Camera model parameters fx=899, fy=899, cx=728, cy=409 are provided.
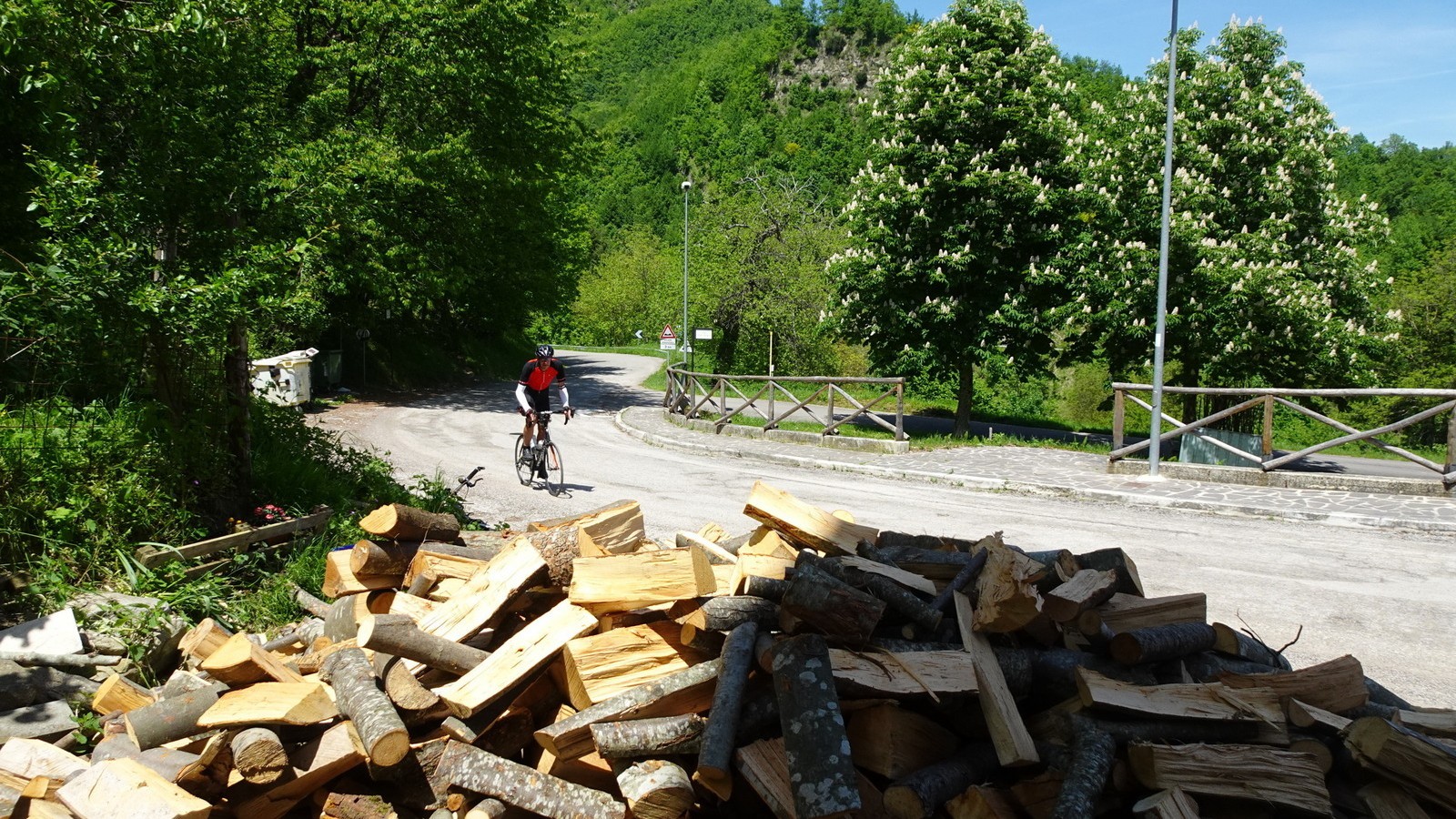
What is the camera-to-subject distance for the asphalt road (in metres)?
6.34

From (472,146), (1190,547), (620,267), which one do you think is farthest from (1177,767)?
(620,267)

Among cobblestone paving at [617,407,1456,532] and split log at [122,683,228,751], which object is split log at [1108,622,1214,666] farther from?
cobblestone paving at [617,407,1456,532]

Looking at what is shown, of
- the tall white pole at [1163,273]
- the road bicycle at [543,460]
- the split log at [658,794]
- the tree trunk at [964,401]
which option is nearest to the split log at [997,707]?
the split log at [658,794]

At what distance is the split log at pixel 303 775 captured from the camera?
322cm

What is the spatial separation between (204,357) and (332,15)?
60.8 feet

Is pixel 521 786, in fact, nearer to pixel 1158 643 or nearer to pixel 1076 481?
pixel 1158 643

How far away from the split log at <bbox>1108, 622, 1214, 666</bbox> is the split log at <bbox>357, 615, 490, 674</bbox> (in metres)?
2.56

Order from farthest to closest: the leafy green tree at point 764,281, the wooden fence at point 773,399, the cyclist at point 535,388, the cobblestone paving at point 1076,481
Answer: the leafy green tree at point 764,281, the wooden fence at point 773,399, the cyclist at point 535,388, the cobblestone paving at point 1076,481

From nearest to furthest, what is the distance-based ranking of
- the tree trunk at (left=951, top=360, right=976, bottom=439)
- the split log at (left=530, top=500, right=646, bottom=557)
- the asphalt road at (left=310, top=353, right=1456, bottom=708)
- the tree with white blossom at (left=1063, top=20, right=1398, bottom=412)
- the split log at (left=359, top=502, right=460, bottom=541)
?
the split log at (left=530, top=500, right=646, bottom=557)
the split log at (left=359, top=502, right=460, bottom=541)
the asphalt road at (left=310, top=353, right=1456, bottom=708)
the tree with white blossom at (left=1063, top=20, right=1398, bottom=412)
the tree trunk at (left=951, top=360, right=976, bottom=439)

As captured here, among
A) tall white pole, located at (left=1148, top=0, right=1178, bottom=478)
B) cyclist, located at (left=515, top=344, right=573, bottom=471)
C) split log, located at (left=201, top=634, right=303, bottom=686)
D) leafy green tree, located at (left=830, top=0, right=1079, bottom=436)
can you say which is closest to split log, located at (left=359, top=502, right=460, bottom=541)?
split log, located at (left=201, top=634, right=303, bottom=686)

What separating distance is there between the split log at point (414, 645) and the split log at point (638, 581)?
19.3 inches

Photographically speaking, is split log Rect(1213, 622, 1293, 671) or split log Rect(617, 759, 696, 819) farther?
split log Rect(1213, 622, 1293, 671)

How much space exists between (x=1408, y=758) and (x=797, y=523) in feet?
8.26

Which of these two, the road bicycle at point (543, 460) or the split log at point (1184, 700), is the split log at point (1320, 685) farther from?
the road bicycle at point (543, 460)
